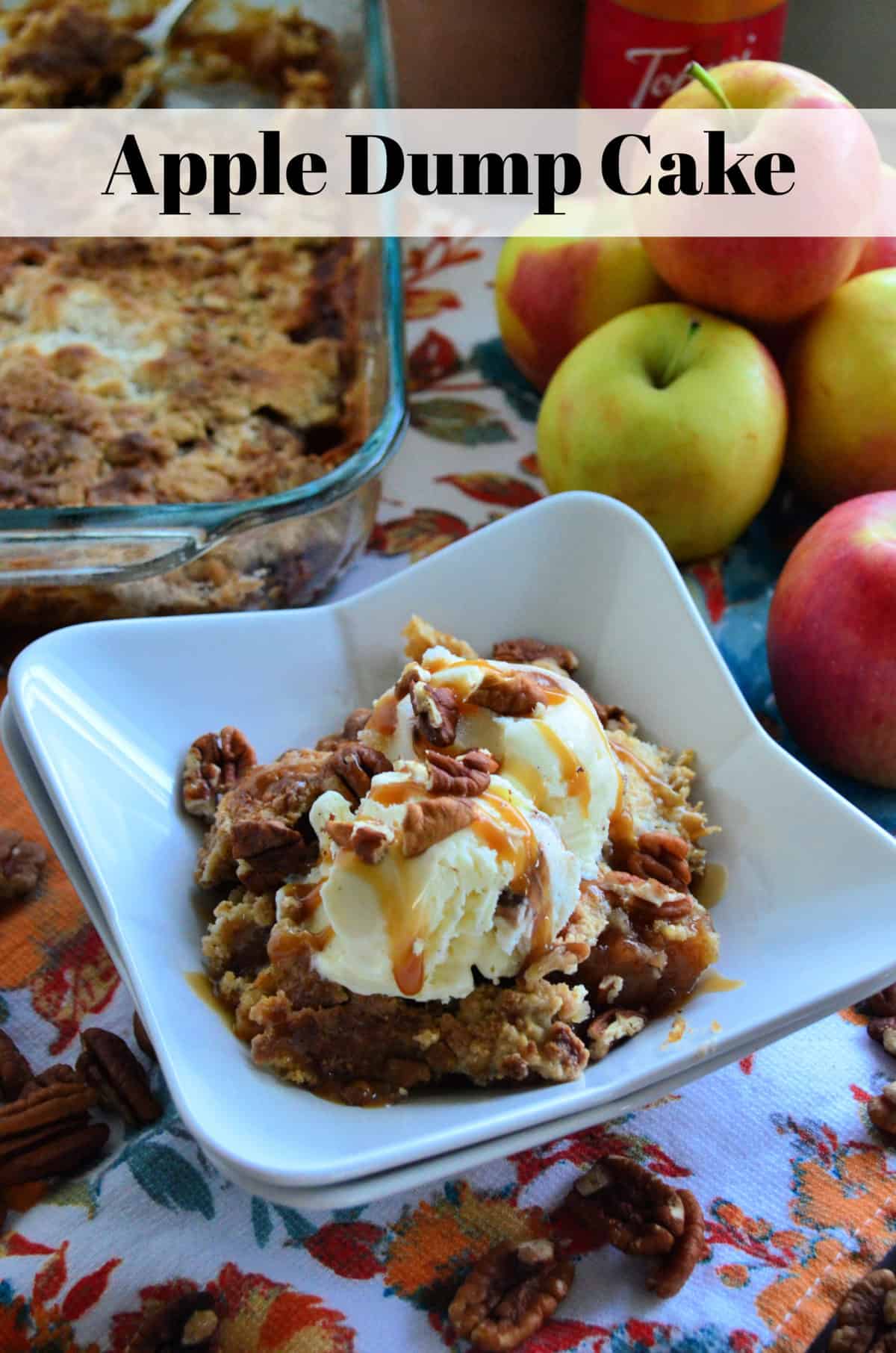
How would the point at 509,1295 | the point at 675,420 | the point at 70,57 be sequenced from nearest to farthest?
the point at 509,1295
the point at 675,420
the point at 70,57

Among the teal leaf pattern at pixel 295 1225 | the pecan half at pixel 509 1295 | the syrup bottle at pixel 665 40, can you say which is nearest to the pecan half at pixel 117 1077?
the teal leaf pattern at pixel 295 1225

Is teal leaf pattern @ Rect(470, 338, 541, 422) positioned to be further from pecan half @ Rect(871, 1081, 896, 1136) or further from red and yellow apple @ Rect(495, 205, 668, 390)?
pecan half @ Rect(871, 1081, 896, 1136)

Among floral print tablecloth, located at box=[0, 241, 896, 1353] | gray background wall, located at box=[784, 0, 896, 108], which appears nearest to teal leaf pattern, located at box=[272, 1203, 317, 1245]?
floral print tablecloth, located at box=[0, 241, 896, 1353]

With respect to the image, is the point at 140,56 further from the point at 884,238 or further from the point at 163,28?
the point at 884,238

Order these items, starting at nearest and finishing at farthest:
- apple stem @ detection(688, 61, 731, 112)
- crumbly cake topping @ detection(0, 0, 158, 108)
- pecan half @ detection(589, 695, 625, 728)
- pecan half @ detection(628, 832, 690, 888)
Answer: pecan half @ detection(628, 832, 690, 888), pecan half @ detection(589, 695, 625, 728), apple stem @ detection(688, 61, 731, 112), crumbly cake topping @ detection(0, 0, 158, 108)

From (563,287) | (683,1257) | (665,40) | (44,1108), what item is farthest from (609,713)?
(665,40)

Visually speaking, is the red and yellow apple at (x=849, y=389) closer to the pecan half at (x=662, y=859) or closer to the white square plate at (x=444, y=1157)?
the pecan half at (x=662, y=859)

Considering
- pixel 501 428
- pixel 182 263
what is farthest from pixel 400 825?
pixel 182 263

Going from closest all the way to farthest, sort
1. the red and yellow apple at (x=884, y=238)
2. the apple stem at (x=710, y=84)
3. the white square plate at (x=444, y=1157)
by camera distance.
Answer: the white square plate at (x=444, y=1157)
the apple stem at (x=710, y=84)
the red and yellow apple at (x=884, y=238)
